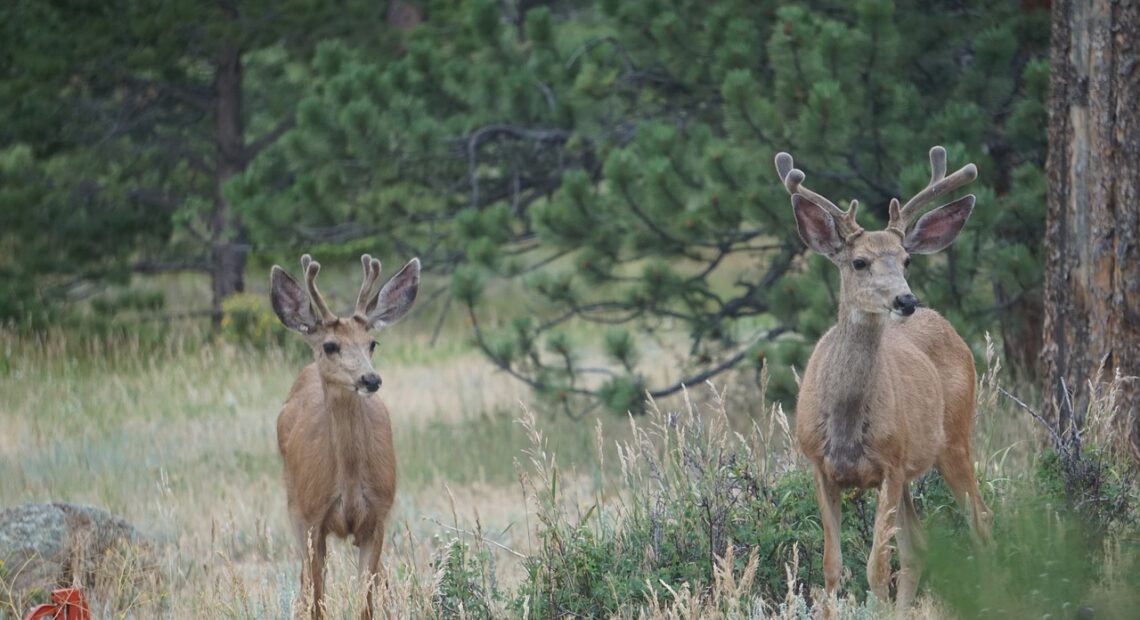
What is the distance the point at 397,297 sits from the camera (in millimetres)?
6277

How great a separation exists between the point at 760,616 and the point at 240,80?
12.4m

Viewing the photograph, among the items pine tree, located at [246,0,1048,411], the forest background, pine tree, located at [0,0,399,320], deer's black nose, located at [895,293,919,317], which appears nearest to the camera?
deer's black nose, located at [895,293,919,317]

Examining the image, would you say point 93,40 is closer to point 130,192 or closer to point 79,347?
point 130,192

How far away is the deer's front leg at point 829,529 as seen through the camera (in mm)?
5312

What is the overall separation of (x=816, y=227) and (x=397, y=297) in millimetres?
1867

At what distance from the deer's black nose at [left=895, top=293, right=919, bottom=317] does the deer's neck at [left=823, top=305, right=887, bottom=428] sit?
0.23m

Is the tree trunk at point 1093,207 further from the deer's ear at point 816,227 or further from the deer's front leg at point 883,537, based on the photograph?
the deer's ear at point 816,227

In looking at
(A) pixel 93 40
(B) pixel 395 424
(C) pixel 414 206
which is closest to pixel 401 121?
(C) pixel 414 206

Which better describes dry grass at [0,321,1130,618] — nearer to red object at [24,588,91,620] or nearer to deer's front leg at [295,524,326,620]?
deer's front leg at [295,524,326,620]

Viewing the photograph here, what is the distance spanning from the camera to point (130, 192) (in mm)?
16250

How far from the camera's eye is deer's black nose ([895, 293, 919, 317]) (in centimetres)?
514

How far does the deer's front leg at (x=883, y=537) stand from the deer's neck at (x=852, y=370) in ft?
0.77

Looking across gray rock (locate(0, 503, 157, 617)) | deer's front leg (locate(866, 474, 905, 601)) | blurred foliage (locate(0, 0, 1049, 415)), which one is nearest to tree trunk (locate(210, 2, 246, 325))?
blurred foliage (locate(0, 0, 1049, 415))

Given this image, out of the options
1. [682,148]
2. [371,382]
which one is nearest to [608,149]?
[682,148]
